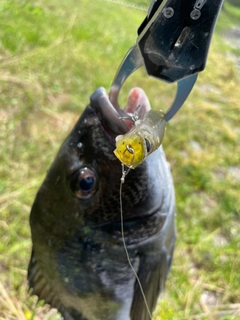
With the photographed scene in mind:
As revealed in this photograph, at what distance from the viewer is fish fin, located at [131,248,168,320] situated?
1352 mm

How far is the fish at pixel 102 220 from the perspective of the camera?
4.14 feet

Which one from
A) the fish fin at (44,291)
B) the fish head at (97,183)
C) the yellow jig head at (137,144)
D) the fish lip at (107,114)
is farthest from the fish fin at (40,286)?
the yellow jig head at (137,144)

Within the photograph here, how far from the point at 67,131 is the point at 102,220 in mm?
2268

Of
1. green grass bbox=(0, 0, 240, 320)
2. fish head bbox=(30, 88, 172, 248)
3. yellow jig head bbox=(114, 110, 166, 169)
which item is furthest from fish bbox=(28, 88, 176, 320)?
green grass bbox=(0, 0, 240, 320)

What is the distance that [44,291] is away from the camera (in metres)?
1.51

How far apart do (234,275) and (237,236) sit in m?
0.42

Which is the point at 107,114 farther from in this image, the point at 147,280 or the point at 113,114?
the point at 147,280

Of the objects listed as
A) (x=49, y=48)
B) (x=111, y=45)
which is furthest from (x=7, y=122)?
(x=111, y=45)

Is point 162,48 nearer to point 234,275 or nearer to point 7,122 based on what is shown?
point 234,275

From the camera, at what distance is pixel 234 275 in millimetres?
2680

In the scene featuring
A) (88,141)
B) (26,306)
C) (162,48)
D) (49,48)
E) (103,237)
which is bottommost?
(49,48)

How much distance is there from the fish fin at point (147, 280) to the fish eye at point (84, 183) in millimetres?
275

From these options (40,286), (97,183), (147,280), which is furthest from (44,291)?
(97,183)

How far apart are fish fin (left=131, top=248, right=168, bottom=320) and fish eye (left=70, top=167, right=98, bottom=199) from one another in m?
0.28
